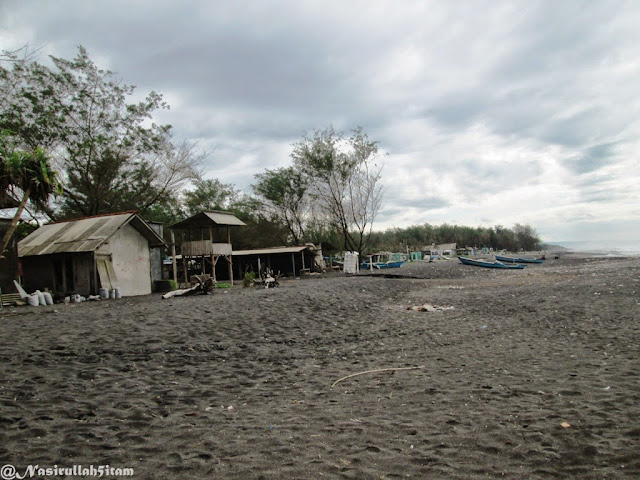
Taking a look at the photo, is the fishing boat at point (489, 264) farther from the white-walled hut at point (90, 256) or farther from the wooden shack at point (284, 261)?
the white-walled hut at point (90, 256)

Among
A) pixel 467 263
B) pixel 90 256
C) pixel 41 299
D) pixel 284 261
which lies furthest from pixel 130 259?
pixel 467 263

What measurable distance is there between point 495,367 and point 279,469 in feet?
14.0

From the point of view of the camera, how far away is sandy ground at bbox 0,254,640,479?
3.41 meters

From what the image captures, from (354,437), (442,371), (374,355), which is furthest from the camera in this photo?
(374,355)

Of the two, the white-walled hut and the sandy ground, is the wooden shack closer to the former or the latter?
the white-walled hut

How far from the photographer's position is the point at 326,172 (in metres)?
47.3

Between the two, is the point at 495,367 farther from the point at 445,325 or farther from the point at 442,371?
the point at 445,325

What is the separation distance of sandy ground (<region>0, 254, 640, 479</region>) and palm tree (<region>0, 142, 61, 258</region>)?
6308 millimetres

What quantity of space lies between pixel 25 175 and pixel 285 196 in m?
40.3

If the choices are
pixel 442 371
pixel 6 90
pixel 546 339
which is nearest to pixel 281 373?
pixel 442 371

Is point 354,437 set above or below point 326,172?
below

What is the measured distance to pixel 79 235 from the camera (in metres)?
19.1

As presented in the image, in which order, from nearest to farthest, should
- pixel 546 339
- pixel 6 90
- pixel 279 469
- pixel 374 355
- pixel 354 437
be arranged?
1. pixel 279 469
2. pixel 354 437
3. pixel 374 355
4. pixel 546 339
5. pixel 6 90

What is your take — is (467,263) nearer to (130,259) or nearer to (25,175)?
(130,259)
